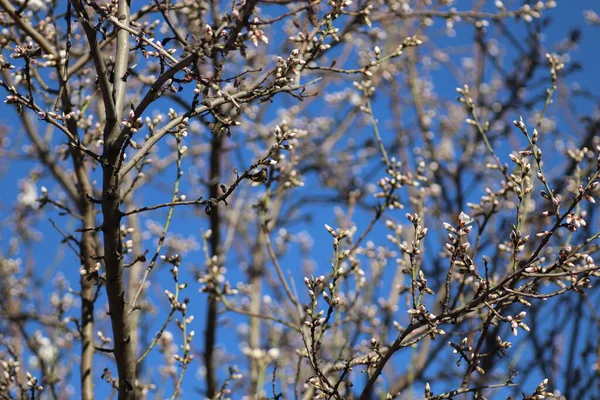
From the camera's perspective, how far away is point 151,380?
6.15m

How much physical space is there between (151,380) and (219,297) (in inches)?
93.8

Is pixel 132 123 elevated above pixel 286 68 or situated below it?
below

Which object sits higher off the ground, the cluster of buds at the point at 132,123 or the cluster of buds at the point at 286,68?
the cluster of buds at the point at 286,68

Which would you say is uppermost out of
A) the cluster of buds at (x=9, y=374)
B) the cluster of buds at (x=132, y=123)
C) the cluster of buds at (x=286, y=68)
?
the cluster of buds at (x=286, y=68)

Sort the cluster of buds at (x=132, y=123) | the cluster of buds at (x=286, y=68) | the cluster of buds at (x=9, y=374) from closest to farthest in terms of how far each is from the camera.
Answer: the cluster of buds at (x=132, y=123), the cluster of buds at (x=286, y=68), the cluster of buds at (x=9, y=374)

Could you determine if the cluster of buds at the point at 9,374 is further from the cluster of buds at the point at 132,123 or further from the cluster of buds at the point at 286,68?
the cluster of buds at the point at 286,68

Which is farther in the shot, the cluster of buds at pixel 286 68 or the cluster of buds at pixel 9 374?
the cluster of buds at pixel 9 374

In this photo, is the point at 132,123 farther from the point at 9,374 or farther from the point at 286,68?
the point at 9,374

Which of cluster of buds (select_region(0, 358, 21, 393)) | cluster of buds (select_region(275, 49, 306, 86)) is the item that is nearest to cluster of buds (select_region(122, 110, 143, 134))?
cluster of buds (select_region(275, 49, 306, 86))

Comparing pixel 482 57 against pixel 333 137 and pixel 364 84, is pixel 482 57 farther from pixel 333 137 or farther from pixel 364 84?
pixel 364 84

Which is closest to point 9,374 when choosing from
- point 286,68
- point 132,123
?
point 132,123

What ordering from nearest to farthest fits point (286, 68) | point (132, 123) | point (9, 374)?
point (132, 123) < point (286, 68) < point (9, 374)

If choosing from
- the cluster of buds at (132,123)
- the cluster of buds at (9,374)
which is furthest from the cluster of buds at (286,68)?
the cluster of buds at (9,374)

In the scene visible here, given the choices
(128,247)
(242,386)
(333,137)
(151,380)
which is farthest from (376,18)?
(242,386)
